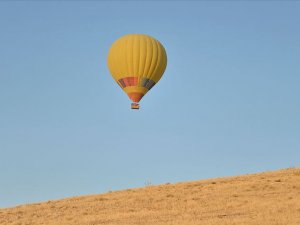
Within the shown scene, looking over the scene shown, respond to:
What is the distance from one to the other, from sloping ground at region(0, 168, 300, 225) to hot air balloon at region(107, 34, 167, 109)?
8409mm

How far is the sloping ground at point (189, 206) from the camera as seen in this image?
104ft

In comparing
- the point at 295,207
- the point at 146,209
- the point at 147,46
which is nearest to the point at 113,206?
the point at 146,209

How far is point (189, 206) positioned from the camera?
36781 mm

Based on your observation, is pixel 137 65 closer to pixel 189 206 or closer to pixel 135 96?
pixel 135 96

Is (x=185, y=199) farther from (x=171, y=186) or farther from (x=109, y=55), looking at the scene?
(x=109, y=55)

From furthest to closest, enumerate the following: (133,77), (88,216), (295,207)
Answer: (133,77), (88,216), (295,207)

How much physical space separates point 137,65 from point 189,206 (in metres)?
17.3

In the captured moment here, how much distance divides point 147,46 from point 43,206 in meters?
15.5


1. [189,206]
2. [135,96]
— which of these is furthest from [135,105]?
[189,206]

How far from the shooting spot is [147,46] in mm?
51969

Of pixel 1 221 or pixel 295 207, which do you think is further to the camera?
pixel 1 221

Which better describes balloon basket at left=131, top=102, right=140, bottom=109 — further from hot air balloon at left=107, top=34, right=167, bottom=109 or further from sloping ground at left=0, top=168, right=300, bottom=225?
sloping ground at left=0, top=168, right=300, bottom=225

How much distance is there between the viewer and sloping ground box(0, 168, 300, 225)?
31547 mm

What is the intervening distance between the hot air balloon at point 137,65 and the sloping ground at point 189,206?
8.41m
